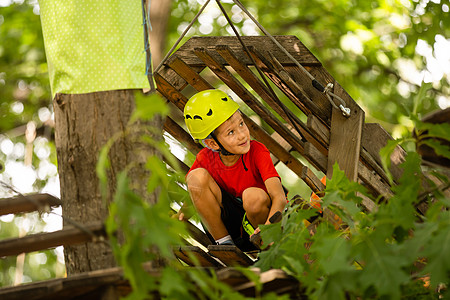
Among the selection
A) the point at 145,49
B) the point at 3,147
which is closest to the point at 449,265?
the point at 145,49

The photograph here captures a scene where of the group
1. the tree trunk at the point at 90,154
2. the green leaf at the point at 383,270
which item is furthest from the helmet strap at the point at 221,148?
the green leaf at the point at 383,270

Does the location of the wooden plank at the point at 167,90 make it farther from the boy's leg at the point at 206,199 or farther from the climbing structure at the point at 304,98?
the boy's leg at the point at 206,199

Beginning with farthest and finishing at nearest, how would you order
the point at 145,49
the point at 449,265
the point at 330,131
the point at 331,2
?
the point at 331,2
the point at 330,131
the point at 145,49
the point at 449,265

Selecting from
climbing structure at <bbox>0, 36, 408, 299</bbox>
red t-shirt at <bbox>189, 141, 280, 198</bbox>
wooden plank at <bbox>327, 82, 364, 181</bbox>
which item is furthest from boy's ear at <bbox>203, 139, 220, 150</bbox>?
wooden plank at <bbox>327, 82, 364, 181</bbox>

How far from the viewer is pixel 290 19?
12336 mm

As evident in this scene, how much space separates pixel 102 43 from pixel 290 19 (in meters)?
9.36

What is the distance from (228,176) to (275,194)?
1.36 feet

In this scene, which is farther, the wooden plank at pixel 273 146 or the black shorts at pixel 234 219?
the wooden plank at pixel 273 146

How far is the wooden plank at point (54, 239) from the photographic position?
100 inches

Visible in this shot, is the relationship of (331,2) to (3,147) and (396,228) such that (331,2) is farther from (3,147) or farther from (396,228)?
(396,228)

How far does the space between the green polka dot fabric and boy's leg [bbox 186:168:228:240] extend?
1.40 m

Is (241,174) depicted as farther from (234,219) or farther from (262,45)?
(262,45)

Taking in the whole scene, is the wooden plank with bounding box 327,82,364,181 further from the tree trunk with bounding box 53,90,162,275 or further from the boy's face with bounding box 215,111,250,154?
the tree trunk with bounding box 53,90,162,275

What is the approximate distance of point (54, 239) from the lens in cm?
266
